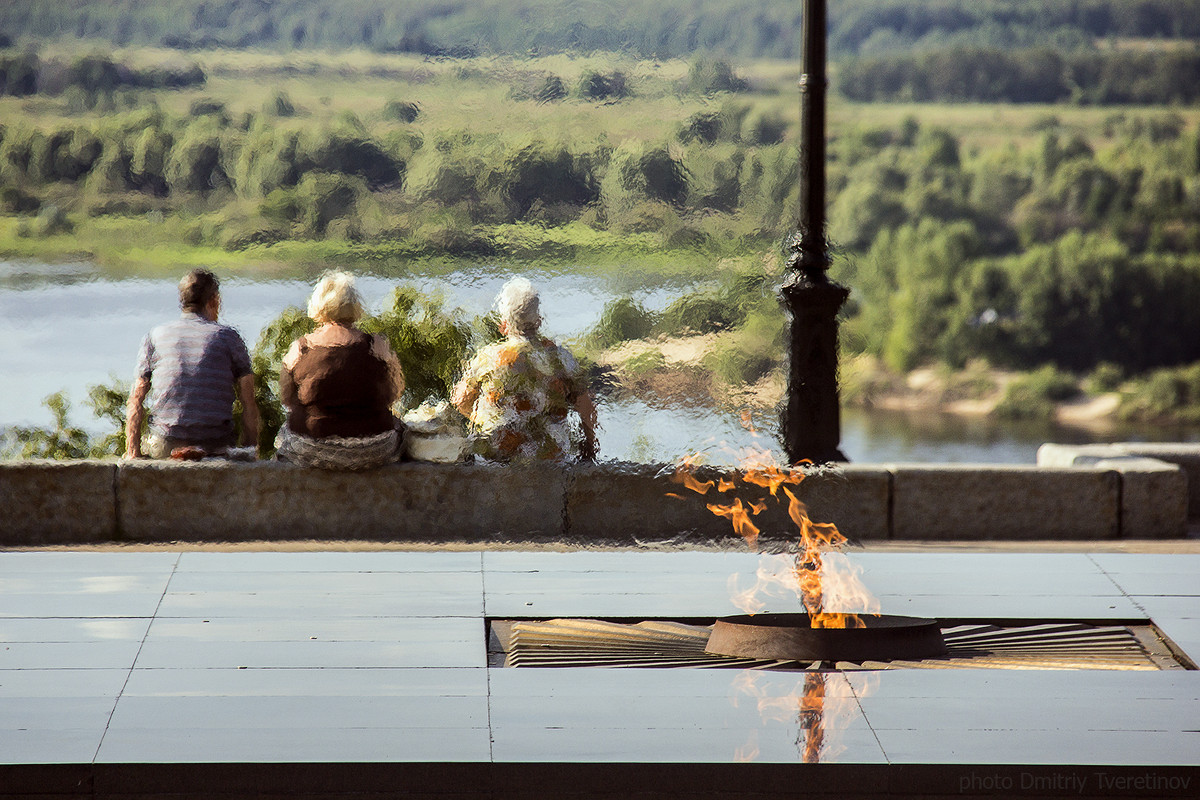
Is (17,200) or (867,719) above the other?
(17,200)

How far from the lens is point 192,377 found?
587 centimetres

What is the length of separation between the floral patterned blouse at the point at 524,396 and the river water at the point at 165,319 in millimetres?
261

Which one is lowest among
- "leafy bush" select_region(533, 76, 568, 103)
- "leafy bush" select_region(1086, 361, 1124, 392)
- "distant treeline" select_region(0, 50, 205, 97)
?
"leafy bush" select_region(1086, 361, 1124, 392)

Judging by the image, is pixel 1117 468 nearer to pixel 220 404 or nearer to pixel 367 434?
pixel 367 434

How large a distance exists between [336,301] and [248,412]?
72 cm

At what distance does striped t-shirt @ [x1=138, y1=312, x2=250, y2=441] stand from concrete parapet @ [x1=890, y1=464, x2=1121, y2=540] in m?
3.05

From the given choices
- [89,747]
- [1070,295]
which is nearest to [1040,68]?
[1070,295]

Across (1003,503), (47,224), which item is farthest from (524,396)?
(47,224)

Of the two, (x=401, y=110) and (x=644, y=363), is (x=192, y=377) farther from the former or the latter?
(x=401, y=110)

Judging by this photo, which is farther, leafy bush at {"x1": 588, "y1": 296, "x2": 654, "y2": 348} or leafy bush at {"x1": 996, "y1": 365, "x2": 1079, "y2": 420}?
leafy bush at {"x1": 996, "y1": 365, "x2": 1079, "y2": 420}

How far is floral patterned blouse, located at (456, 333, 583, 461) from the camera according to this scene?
231 inches

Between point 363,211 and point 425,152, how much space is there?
599mm

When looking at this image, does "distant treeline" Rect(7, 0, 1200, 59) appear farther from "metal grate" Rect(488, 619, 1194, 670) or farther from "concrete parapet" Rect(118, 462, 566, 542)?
"metal grate" Rect(488, 619, 1194, 670)

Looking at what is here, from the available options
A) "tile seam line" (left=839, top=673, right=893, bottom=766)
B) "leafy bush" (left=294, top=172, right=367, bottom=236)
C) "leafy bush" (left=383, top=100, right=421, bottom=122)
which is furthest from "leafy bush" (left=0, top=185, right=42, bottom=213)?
"tile seam line" (left=839, top=673, right=893, bottom=766)
